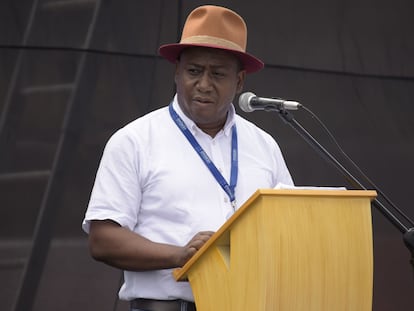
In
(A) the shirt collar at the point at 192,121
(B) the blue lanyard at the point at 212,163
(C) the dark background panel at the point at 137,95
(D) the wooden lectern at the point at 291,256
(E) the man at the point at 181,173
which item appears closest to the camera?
(D) the wooden lectern at the point at 291,256

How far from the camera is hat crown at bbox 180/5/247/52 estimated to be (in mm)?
3059

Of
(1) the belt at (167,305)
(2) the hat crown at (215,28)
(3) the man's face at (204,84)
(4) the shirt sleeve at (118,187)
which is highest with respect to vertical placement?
(2) the hat crown at (215,28)

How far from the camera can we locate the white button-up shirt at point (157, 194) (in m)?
2.88

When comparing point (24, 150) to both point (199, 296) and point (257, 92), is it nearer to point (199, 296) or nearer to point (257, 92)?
point (257, 92)

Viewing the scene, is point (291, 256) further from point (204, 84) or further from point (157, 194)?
point (204, 84)

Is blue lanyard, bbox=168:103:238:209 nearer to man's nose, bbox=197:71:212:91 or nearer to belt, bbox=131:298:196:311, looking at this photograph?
man's nose, bbox=197:71:212:91

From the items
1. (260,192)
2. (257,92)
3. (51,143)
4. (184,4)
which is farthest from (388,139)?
(260,192)

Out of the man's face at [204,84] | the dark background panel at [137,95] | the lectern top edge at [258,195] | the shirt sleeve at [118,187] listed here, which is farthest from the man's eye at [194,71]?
the dark background panel at [137,95]

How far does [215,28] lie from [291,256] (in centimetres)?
99

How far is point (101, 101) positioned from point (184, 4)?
0.64 m

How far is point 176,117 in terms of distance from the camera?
10.2 ft

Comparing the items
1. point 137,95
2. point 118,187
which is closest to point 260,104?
point 118,187

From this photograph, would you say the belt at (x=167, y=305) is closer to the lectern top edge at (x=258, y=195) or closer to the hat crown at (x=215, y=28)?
the lectern top edge at (x=258, y=195)

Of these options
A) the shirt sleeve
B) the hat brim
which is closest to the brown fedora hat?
the hat brim
